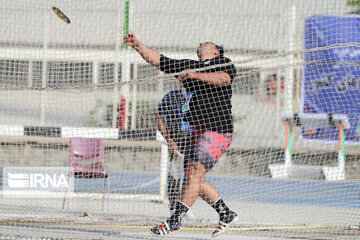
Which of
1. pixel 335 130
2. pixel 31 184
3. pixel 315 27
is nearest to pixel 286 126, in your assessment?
pixel 335 130

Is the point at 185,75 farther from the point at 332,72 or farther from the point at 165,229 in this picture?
the point at 332,72

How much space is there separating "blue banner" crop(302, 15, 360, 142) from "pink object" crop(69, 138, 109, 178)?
2610mm

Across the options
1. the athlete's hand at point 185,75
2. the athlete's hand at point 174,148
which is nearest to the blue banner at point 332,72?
the athlete's hand at point 185,75

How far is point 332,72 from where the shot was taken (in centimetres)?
699

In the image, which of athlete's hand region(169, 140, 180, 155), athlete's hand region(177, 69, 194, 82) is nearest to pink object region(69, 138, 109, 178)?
athlete's hand region(169, 140, 180, 155)

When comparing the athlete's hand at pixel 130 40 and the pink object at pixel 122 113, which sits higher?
the athlete's hand at pixel 130 40

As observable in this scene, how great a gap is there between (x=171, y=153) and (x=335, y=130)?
144 inches

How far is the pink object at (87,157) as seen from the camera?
6127 millimetres

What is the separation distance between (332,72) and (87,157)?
3359 millimetres

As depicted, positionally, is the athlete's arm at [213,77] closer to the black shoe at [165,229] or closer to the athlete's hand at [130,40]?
the athlete's hand at [130,40]

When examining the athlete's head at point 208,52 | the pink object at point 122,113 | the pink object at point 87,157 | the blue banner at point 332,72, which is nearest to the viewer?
the athlete's head at point 208,52

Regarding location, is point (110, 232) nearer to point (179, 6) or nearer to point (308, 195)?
point (179, 6)

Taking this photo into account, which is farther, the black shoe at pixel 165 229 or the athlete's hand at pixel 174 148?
the athlete's hand at pixel 174 148

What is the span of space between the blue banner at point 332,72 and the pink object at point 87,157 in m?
2.61
